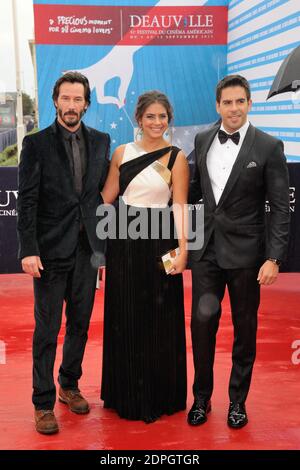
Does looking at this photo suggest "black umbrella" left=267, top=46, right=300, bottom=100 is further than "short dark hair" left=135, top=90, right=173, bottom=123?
Yes

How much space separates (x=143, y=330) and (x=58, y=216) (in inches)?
26.5

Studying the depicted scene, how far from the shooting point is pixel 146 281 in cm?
262

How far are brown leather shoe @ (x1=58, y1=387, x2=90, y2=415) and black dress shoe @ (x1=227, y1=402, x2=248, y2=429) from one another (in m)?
0.71

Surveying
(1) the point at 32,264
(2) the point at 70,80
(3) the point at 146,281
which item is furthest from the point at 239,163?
(1) the point at 32,264

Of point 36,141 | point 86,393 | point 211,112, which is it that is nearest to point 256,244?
point 36,141

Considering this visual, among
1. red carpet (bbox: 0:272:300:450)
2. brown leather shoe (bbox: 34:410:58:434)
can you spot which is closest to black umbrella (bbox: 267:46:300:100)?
red carpet (bbox: 0:272:300:450)

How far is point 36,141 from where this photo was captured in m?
2.47

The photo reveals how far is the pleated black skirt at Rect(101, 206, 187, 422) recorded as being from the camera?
8.61 ft

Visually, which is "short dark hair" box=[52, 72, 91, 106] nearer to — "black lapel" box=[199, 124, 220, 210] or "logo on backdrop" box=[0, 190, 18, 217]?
"black lapel" box=[199, 124, 220, 210]

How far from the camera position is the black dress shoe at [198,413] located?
2.64 m

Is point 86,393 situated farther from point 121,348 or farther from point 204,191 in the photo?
point 204,191

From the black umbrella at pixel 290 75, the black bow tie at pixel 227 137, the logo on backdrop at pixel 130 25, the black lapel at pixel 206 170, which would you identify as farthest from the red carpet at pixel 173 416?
the logo on backdrop at pixel 130 25

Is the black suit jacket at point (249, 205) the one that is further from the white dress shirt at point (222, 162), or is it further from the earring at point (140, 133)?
the earring at point (140, 133)
